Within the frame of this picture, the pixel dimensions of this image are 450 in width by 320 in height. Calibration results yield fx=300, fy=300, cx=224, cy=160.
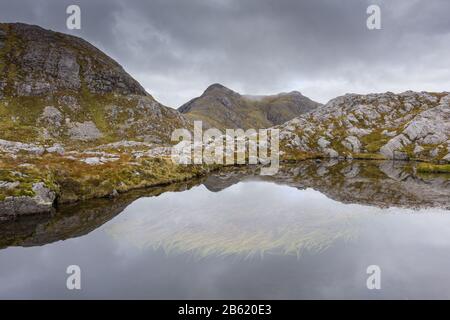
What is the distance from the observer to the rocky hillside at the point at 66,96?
13512 cm

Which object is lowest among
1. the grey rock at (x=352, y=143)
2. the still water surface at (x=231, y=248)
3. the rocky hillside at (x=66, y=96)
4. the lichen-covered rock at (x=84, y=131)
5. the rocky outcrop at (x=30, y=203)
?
the still water surface at (x=231, y=248)

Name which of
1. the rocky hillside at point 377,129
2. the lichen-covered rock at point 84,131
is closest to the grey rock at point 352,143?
the rocky hillside at point 377,129

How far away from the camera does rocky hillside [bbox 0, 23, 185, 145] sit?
5320 inches

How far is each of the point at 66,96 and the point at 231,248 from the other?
6294 inches

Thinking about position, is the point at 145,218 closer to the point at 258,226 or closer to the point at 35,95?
the point at 258,226

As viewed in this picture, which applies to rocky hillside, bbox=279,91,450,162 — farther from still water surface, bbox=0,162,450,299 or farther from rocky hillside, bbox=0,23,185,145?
still water surface, bbox=0,162,450,299

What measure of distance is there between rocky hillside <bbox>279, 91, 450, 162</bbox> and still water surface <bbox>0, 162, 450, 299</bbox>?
90.3 meters

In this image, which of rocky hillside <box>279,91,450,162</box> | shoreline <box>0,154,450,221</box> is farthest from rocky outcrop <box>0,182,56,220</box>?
rocky hillside <box>279,91,450,162</box>

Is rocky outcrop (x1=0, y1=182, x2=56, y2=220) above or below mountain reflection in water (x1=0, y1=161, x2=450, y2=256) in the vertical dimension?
above

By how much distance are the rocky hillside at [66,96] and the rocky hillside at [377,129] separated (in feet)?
249

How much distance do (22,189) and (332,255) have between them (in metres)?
36.5

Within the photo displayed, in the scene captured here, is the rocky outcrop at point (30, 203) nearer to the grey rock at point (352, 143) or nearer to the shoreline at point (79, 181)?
the shoreline at point (79, 181)

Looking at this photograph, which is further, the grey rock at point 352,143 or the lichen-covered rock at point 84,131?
the grey rock at point 352,143

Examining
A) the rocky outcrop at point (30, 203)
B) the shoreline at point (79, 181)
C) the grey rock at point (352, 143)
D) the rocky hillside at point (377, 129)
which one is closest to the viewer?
the rocky outcrop at point (30, 203)
